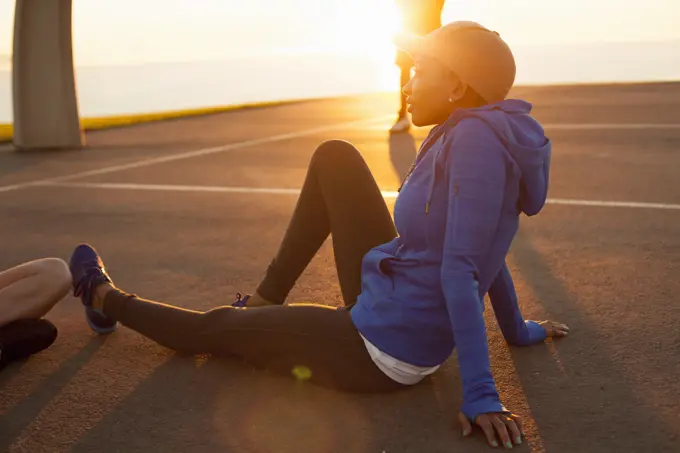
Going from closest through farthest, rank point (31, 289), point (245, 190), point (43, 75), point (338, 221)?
point (338, 221), point (31, 289), point (245, 190), point (43, 75)

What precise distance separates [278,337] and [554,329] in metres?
1.33

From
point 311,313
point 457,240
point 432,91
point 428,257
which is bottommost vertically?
point 311,313

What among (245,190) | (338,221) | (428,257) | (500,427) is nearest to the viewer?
(500,427)

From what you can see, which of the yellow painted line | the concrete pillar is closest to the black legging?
the concrete pillar

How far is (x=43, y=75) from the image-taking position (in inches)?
397

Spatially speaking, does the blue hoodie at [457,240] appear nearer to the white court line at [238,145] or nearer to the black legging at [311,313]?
the black legging at [311,313]

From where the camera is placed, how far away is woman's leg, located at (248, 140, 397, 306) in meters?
3.13

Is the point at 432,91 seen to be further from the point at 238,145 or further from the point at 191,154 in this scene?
the point at 238,145

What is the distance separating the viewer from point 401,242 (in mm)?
2717

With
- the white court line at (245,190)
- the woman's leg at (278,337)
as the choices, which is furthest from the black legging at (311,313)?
the white court line at (245,190)

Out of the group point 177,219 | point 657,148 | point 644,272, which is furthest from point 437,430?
point 657,148

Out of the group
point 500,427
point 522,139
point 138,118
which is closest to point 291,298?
point 500,427

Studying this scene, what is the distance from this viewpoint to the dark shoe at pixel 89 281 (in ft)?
11.3

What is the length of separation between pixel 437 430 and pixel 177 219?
393 cm
